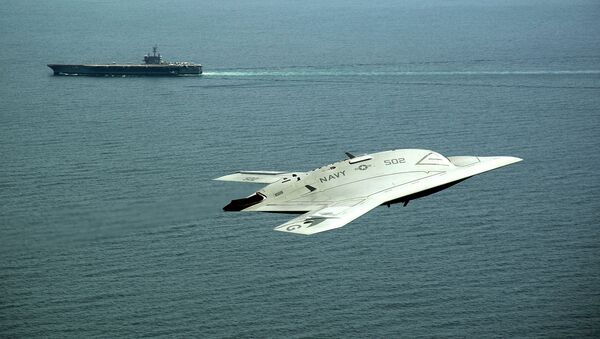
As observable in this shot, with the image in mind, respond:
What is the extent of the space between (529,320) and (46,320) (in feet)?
296

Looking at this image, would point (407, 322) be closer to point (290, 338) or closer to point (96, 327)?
point (290, 338)

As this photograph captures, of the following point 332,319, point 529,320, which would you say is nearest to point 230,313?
point 332,319

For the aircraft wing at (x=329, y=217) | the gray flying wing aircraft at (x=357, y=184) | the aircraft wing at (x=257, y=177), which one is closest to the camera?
the aircraft wing at (x=329, y=217)

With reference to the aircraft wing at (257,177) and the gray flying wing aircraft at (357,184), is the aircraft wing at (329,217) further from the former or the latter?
the aircraft wing at (257,177)

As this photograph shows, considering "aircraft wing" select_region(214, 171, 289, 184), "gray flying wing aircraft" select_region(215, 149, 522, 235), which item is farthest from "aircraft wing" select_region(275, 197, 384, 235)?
"aircraft wing" select_region(214, 171, 289, 184)

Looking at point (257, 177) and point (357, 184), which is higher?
point (357, 184)

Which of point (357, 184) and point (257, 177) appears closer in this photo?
point (357, 184)

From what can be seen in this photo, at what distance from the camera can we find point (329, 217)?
95938 millimetres

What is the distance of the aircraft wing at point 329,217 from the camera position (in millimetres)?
92000

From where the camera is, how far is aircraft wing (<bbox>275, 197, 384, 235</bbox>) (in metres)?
92.0

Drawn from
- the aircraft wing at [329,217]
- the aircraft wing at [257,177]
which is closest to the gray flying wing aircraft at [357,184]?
the aircraft wing at [329,217]

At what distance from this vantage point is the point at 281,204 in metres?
106

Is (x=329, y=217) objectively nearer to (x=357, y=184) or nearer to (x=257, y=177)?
(x=357, y=184)

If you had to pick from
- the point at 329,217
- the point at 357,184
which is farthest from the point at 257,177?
the point at 329,217
